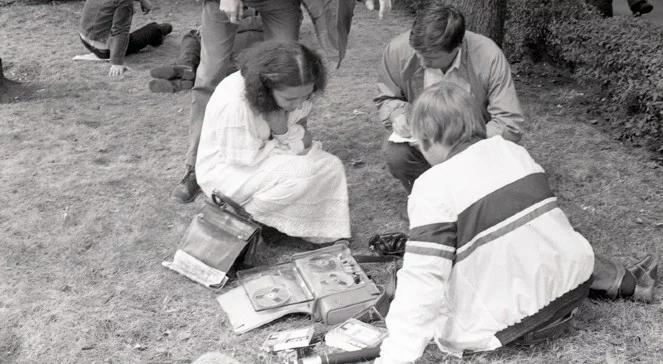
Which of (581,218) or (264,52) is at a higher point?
(264,52)

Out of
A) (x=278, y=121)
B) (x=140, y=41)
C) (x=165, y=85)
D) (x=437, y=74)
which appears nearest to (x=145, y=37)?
(x=140, y=41)

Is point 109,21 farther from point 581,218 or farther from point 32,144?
point 581,218

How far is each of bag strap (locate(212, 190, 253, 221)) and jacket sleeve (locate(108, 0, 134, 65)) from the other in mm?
3682

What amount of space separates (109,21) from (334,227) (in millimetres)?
4214

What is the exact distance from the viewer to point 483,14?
5145mm

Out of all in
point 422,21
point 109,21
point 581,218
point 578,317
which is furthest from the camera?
point 109,21

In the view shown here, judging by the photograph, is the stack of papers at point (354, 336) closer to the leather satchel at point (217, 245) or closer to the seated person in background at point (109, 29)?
the leather satchel at point (217, 245)

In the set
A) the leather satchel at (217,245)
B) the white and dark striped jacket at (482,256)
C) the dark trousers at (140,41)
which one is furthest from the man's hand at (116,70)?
the white and dark striped jacket at (482,256)

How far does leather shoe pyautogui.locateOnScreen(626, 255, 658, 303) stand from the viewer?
3221 millimetres

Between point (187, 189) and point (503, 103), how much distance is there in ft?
6.14

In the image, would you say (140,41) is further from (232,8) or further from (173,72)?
(232,8)

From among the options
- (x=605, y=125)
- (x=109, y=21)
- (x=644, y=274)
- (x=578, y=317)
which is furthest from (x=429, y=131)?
(x=109, y=21)

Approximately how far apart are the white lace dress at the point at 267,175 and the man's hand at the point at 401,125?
395mm

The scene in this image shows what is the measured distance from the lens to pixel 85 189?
14.7 feet
